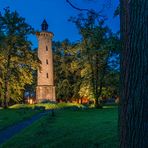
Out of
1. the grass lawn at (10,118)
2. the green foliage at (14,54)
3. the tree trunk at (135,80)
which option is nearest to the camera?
the tree trunk at (135,80)

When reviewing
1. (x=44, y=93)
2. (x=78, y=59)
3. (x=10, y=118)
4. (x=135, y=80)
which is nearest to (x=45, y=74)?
(x=44, y=93)

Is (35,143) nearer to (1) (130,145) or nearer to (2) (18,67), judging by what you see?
(1) (130,145)

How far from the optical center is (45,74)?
7200 centimetres

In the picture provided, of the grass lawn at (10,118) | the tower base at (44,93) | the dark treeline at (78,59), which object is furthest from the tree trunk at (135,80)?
the tower base at (44,93)

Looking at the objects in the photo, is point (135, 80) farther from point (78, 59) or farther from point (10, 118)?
point (78, 59)

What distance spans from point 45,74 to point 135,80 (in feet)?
221

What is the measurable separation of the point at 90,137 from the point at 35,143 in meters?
2.40

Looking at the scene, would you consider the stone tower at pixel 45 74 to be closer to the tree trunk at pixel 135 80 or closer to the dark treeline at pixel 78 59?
the dark treeline at pixel 78 59

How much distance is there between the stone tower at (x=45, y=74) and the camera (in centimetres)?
7125

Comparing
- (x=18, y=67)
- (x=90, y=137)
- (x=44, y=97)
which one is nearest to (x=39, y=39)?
(x=44, y=97)

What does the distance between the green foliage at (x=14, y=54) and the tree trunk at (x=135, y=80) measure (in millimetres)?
49511

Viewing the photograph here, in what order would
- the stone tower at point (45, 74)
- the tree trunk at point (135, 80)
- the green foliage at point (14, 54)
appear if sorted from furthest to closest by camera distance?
the stone tower at point (45, 74) < the green foliage at point (14, 54) < the tree trunk at point (135, 80)

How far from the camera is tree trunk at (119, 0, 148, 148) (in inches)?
194

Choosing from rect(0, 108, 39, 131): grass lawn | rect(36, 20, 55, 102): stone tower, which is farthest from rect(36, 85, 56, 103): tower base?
rect(0, 108, 39, 131): grass lawn
